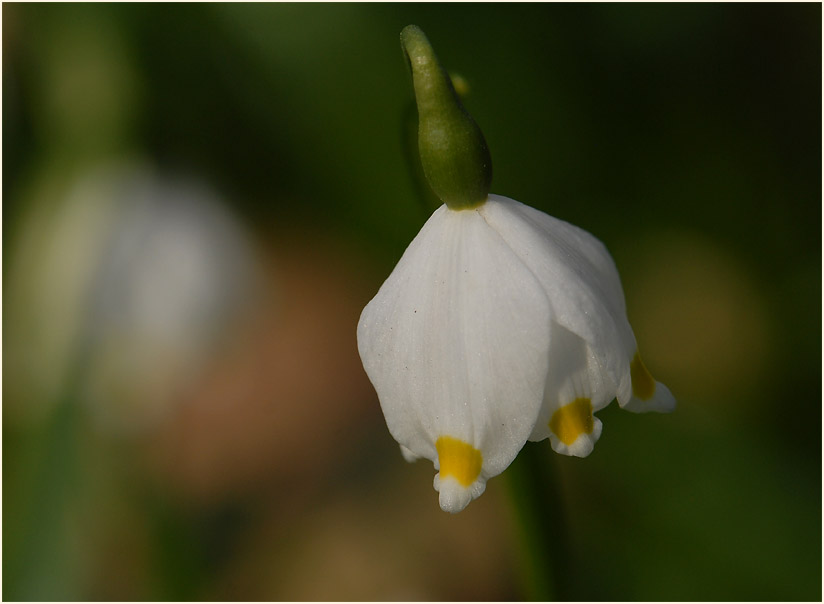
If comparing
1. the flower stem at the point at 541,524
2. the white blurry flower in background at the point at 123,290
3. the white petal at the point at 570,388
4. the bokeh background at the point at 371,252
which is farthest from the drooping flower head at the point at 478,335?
the white blurry flower in background at the point at 123,290

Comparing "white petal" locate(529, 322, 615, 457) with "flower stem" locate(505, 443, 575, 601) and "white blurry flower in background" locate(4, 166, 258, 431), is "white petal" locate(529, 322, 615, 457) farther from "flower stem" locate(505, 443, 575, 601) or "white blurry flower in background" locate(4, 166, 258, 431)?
"white blurry flower in background" locate(4, 166, 258, 431)

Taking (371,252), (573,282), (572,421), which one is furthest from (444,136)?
(371,252)

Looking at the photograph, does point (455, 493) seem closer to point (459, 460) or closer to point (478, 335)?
point (459, 460)

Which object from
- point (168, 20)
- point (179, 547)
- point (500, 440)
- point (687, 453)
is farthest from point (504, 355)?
point (168, 20)

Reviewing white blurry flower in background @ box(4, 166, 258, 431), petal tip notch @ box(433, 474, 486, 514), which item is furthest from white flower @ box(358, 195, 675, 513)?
white blurry flower in background @ box(4, 166, 258, 431)

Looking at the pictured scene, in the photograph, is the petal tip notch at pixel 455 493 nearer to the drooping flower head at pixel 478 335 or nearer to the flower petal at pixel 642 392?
the drooping flower head at pixel 478 335

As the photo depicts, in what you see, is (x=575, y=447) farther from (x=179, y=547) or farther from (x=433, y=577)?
(x=433, y=577)
